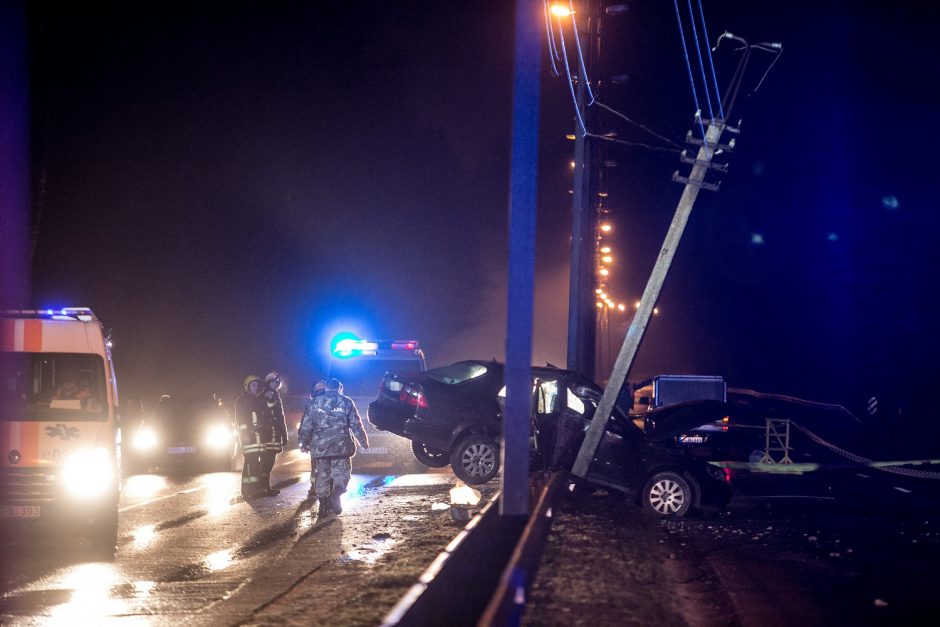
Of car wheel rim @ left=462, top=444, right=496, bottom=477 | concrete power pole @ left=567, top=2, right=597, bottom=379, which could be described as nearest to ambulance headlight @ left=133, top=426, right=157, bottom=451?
car wheel rim @ left=462, top=444, right=496, bottom=477

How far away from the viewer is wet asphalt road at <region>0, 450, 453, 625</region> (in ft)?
23.6

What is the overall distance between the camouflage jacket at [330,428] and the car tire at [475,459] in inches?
71.1

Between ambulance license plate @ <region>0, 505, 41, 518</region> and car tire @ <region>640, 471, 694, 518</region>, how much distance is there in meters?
7.27

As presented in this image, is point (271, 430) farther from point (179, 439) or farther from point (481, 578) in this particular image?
point (481, 578)

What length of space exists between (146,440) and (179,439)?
0.62 m

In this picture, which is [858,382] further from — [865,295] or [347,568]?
[347,568]

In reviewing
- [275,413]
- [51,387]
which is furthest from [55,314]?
[275,413]

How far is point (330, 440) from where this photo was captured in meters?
12.6

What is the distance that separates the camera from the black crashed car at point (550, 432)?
12.8 meters

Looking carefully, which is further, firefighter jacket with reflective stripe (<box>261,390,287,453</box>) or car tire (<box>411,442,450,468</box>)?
car tire (<box>411,442,450,468</box>)

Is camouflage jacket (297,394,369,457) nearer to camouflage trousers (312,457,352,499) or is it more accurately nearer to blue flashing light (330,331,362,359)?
camouflage trousers (312,457,352,499)

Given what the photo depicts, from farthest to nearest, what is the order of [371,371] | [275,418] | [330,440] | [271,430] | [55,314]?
[371,371], [275,418], [271,430], [330,440], [55,314]

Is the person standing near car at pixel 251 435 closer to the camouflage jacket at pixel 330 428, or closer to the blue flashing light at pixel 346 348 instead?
the camouflage jacket at pixel 330 428

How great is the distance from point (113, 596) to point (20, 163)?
23.4 m
